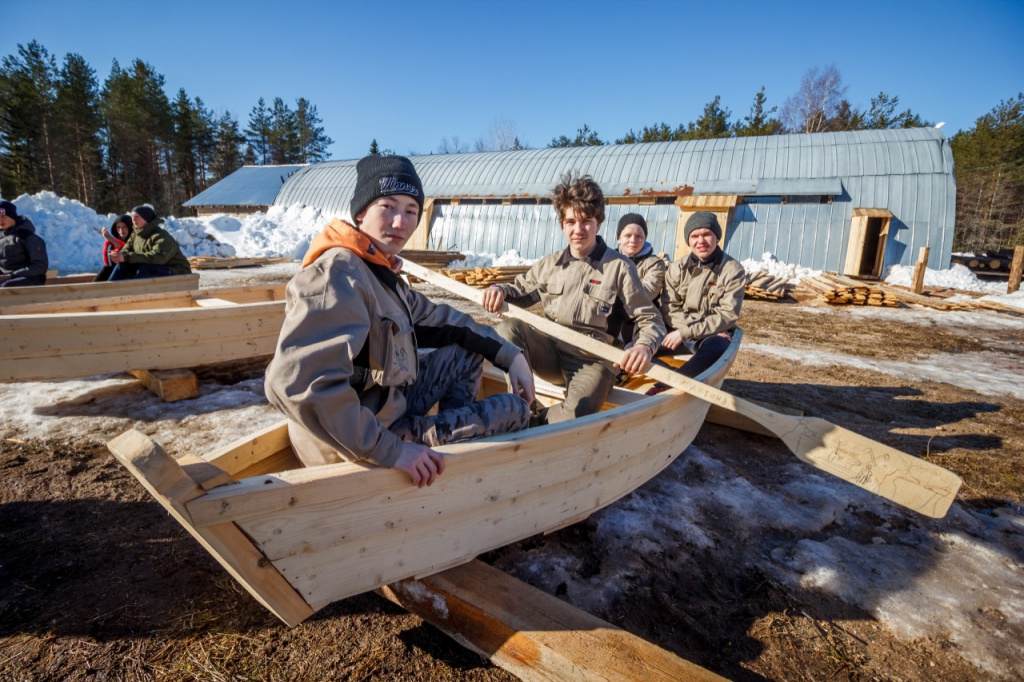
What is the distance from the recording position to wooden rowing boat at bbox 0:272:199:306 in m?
5.70

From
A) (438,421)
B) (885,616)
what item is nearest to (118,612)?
(438,421)

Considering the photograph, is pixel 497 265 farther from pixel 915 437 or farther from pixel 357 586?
pixel 357 586

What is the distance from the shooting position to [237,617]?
2.15 metres

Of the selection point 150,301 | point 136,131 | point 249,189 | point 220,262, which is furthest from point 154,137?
point 150,301

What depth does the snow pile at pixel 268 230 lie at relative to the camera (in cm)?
2016

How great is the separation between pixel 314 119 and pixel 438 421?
180 ft

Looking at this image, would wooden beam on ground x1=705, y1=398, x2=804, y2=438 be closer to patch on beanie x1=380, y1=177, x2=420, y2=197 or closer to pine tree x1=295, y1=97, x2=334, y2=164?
patch on beanie x1=380, y1=177, x2=420, y2=197

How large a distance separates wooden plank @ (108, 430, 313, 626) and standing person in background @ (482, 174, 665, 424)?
5.88 ft

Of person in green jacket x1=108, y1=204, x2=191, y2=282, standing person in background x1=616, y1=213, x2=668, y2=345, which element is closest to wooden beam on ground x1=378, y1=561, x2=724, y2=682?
standing person in background x1=616, y1=213, x2=668, y2=345

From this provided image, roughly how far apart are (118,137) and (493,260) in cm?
3526

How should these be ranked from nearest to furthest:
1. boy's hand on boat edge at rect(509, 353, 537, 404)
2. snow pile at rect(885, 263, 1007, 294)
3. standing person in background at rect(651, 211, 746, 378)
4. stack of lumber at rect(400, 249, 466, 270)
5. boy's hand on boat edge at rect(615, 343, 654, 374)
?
boy's hand on boat edge at rect(509, 353, 537, 404)
boy's hand on boat edge at rect(615, 343, 654, 374)
standing person in background at rect(651, 211, 746, 378)
snow pile at rect(885, 263, 1007, 294)
stack of lumber at rect(400, 249, 466, 270)

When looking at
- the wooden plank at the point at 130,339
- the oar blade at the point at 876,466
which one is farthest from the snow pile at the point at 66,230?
the oar blade at the point at 876,466

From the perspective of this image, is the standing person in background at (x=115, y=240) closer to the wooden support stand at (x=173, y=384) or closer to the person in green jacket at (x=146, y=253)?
the person in green jacket at (x=146, y=253)

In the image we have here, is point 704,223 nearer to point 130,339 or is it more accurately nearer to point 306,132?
point 130,339
